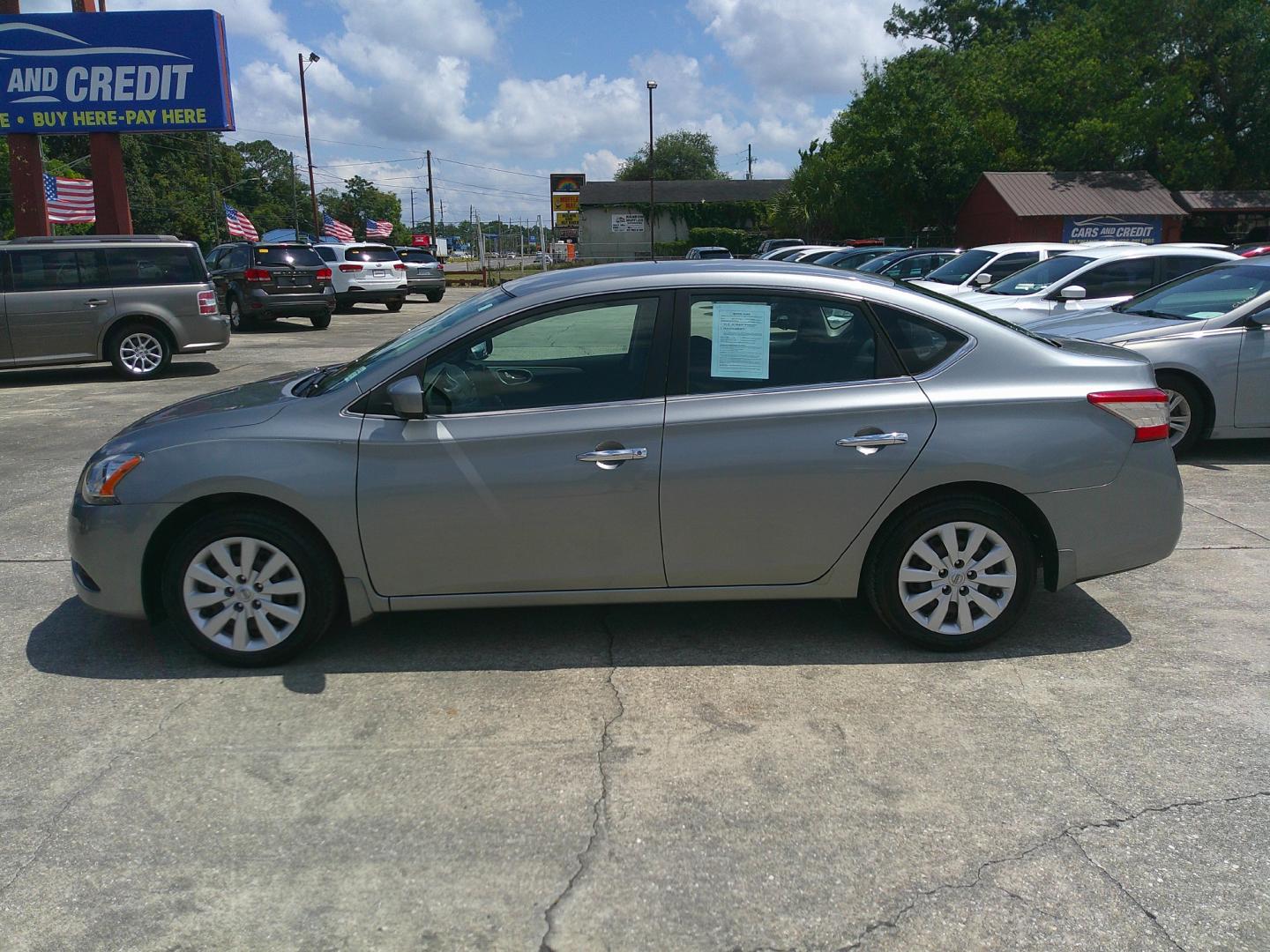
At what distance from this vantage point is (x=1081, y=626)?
487 cm

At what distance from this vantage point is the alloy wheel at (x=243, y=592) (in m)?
4.34

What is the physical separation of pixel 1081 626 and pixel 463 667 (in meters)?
2.87

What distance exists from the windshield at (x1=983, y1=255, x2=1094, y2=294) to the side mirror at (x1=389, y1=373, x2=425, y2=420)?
986 cm

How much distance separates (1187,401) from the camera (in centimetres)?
800

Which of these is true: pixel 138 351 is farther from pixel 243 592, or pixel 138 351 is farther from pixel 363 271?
pixel 363 271

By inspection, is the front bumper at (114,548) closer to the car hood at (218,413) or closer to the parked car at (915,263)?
the car hood at (218,413)

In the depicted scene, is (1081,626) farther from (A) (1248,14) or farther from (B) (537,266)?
(B) (537,266)

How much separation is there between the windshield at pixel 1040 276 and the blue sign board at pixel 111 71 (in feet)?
50.1

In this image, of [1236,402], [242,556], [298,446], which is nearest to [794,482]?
[298,446]

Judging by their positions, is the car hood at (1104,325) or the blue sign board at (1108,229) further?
the blue sign board at (1108,229)

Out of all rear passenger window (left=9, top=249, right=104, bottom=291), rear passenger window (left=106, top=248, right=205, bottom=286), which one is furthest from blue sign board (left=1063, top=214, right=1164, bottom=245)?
rear passenger window (left=9, top=249, right=104, bottom=291)

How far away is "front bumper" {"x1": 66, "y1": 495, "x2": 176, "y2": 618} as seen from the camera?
14.2 feet

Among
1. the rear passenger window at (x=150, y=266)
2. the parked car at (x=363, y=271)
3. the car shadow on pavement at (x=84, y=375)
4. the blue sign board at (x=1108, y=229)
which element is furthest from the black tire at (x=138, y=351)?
the blue sign board at (x=1108, y=229)

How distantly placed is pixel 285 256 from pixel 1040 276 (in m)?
14.6
